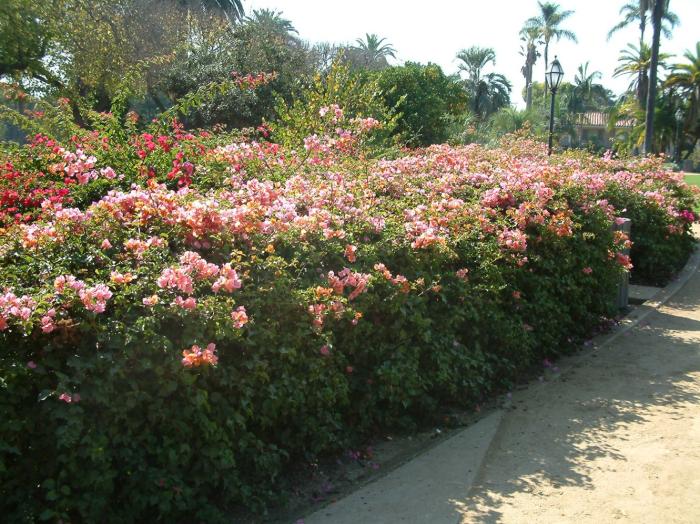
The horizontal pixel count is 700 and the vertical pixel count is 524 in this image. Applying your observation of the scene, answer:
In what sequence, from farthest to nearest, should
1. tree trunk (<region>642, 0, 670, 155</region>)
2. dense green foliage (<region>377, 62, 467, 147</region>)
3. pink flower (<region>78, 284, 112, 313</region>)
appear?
dense green foliage (<region>377, 62, 467, 147</region>) → tree trunk (<region>642, 0, 670, 155</region>) → pink flower (<region>78, 284, 112, 313</region>)

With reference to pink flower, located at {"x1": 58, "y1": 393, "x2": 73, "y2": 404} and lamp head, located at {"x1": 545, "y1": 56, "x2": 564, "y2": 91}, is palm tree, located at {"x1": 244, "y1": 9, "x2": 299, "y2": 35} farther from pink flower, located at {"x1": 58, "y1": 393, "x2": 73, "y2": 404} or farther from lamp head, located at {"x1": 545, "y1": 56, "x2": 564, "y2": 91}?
pink flower, located at {"x1": 58, "y1": 393, "x2": 73, "y2": 404}

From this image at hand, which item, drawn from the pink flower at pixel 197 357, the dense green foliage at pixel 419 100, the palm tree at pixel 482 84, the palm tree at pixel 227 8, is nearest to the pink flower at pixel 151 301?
the pink flower at pixel 197 357

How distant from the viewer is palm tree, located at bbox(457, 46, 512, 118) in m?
62.6

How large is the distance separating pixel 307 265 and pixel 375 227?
28.4 inches

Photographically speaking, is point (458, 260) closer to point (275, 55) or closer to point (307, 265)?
point (307, 265)

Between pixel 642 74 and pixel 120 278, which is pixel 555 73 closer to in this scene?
pixel 120 278

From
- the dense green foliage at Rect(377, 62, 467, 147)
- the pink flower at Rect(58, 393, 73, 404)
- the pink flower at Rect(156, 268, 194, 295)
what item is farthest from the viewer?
the dense green foliage at Rect(377, 62, 467, 147)

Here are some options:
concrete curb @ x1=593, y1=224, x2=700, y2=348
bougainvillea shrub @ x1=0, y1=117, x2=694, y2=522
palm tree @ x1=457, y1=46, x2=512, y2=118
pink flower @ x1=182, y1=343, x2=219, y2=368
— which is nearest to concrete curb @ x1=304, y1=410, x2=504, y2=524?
bougainvillea shrub @ x1=0, y1=117, x2=694, y2=522

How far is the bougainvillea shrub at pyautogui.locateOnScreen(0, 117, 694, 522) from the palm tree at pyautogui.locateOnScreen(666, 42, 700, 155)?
156ft

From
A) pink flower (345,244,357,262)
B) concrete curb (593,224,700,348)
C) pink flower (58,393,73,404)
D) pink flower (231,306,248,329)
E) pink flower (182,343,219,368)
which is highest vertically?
pink flower (345,244,357,262)

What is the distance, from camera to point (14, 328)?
2.71 m

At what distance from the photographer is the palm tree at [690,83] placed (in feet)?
155

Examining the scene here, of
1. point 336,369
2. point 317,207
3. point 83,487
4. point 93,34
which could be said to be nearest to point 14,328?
point 83,487

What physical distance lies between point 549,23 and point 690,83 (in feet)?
82.9
